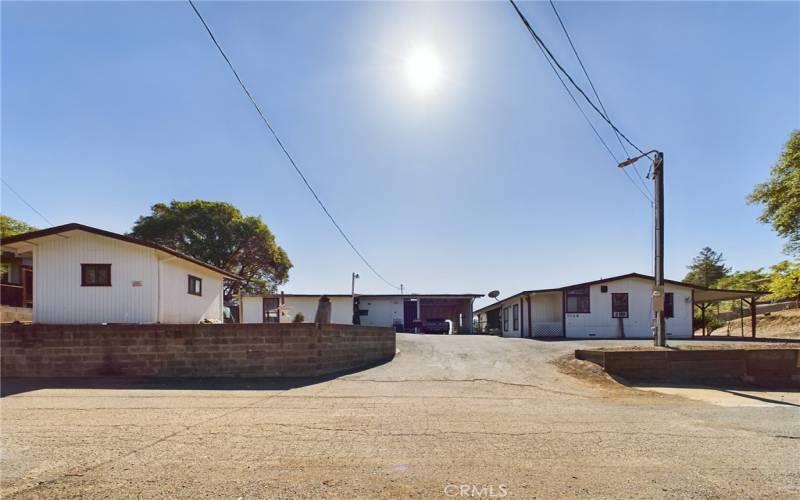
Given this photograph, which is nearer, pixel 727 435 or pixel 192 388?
pixel 727 435

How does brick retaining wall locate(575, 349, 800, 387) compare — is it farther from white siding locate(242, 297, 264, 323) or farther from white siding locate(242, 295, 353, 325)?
white siding locate(242, 297, 264, 323)

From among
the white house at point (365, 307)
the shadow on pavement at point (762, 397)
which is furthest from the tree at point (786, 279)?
the white house at point (365, 307)

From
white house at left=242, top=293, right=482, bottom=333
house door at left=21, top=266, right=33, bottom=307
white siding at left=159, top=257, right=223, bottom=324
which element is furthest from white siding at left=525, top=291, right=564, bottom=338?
house door at left=21, top=266, right=33, bottom=307

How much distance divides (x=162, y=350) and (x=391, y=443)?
9.53 meters

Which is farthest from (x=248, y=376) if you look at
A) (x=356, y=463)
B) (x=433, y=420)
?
(x=356, y=463)

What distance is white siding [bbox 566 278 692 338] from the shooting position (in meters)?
23.6

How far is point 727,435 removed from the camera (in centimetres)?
654

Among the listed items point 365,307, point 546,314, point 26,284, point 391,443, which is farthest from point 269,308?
point 391,443

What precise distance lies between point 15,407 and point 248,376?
203 inches

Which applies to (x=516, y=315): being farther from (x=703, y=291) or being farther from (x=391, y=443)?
(x=391, y=443)

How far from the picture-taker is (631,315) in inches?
930

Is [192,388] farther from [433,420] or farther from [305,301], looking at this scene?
[305,301]

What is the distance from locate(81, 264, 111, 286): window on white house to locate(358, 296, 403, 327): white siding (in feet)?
60.3

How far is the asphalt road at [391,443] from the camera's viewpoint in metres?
4.48
